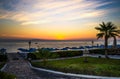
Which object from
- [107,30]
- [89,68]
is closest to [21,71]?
[89,68]

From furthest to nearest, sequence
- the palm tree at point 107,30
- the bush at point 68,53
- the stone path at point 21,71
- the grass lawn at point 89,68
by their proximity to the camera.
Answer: the bush at point 68,53
the palm tree at point 107,30
the stone path at point 21,71
the grass lawn at point 89,68

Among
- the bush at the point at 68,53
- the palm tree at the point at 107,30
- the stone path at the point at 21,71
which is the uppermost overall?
the palm tree at the point at 107,30

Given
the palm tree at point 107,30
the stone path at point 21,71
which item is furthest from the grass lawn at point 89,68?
the palm tree at point 107,30

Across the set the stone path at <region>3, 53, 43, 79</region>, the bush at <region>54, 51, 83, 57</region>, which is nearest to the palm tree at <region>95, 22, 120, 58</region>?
the bush at <region>54, 51, 83, 57</region>

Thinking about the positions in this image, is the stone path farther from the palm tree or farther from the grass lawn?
the palm tree

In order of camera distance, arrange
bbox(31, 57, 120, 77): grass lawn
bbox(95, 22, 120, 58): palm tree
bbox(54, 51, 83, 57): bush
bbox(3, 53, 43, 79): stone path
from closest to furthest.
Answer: bbox(31, 57, 120, 77): grass lawn < bbox(3, 53, 43, 79): stone path < bbox(95, 22, 120, 58): palm tree < bbox(54, 51, 83, 57): bush

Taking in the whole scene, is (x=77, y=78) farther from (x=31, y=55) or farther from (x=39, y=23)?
(x=39, y=23)

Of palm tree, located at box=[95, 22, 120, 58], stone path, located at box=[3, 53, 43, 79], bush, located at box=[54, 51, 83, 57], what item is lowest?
stone path, located at box=[3, 53, 43, 79]

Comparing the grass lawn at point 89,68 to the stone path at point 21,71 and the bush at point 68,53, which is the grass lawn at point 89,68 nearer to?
the stone path at point 21,71

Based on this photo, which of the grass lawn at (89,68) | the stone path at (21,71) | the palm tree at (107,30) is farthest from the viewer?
the palm tree at (107,30)

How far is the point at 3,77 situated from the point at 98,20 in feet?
86.1

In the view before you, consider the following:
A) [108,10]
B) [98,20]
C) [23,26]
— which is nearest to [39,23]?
[23,26]

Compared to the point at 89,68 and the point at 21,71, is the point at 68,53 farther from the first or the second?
the point at 21,71

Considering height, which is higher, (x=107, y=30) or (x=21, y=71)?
(x=107, y=30)
